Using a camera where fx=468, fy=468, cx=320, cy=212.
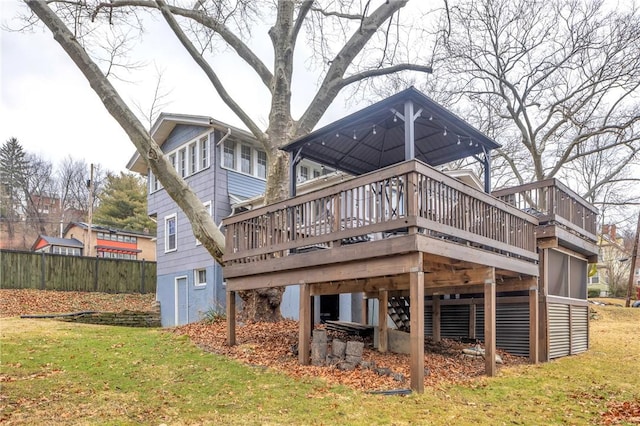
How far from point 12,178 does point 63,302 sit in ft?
92.1

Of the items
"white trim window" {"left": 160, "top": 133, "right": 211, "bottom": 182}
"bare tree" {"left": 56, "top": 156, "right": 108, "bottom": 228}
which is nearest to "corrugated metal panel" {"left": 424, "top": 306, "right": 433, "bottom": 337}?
"white trim window" {"left": 160, "top": 133, "right": 211, "bottom": 182}

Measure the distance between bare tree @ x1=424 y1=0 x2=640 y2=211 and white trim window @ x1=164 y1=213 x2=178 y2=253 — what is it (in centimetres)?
1205

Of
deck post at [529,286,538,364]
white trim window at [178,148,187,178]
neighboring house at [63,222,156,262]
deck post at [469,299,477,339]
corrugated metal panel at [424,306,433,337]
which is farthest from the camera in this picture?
neighboring house at [63,222,156,262]

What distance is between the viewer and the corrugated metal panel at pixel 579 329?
10.1 meters

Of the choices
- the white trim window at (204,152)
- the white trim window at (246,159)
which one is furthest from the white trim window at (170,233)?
the white trim window at (246,159)

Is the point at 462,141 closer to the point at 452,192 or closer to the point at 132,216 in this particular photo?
the point at 452,192

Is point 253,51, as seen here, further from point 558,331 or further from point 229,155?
point 558,331

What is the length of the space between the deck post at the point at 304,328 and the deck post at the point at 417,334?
6.74 feet

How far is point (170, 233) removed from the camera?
768 inches

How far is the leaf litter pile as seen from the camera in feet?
20.9

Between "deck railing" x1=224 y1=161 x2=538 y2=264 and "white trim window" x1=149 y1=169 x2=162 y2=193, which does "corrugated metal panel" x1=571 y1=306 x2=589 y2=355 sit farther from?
"white trim window" x1=149 y1=169 x2=162 y2=193

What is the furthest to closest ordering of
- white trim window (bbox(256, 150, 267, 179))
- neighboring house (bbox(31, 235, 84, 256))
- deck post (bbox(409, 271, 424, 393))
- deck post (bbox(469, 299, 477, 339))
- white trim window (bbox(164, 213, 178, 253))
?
neighboring house (bbox(31, 235, 84, 256)) < white trim window (bbox(164, 213, 178, 253)) < white trim window (bbox(256, 150, 267, 179)) < deck post (bbox(469, 299, 477, 339)) < deck post (bbox(409, 271, 424, 393))

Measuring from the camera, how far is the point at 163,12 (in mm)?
10734

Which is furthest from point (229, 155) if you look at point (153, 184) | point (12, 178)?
point (12, 178)
